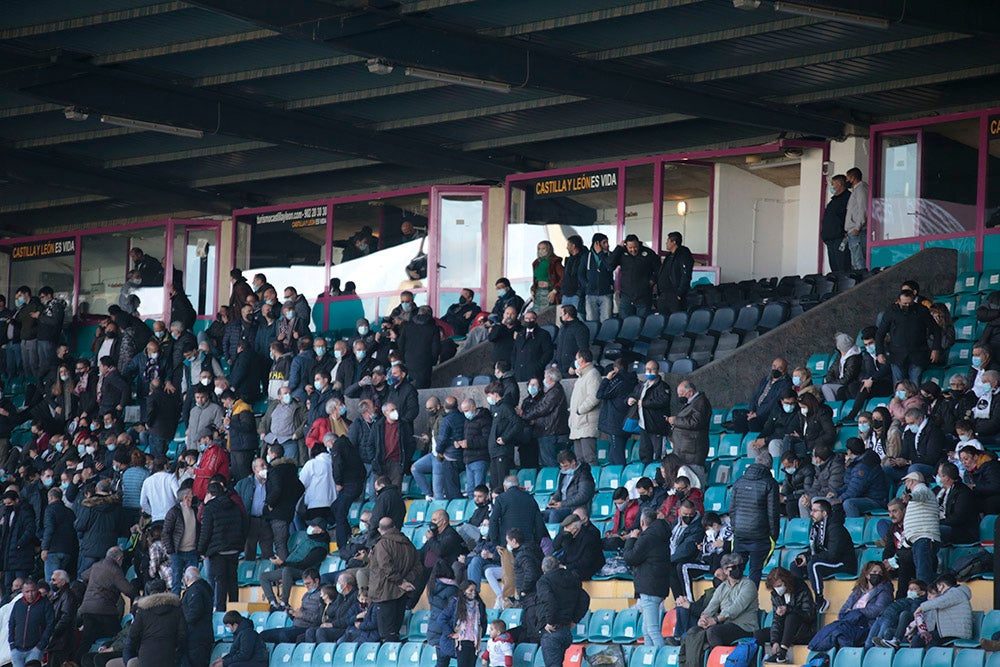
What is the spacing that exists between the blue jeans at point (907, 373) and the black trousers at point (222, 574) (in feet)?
20.4

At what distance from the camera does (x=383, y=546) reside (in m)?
15.1

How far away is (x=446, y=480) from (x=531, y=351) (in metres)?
1.78

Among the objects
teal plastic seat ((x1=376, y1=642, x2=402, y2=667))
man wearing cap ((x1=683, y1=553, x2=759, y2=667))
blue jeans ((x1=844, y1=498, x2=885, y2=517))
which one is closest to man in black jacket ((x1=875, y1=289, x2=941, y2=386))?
blue jeans ((x1=844, y1=498, x2=885, y2=517))

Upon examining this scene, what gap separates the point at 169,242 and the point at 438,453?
36.7 ft

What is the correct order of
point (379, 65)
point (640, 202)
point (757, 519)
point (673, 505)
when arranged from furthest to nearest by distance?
point (640, 202)
point (379, 65)
point (673, 505)
point (757, 519)

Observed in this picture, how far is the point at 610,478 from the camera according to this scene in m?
16.6

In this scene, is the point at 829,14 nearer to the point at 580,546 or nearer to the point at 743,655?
the point at 580,546

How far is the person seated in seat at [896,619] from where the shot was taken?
39.5 ft

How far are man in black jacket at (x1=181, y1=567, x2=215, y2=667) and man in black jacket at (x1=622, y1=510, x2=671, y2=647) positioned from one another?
3823 millimetres

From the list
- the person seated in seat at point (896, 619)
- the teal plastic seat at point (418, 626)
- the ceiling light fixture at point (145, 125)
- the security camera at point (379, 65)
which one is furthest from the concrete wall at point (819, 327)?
the ceiling light fixture at point (145, 125)

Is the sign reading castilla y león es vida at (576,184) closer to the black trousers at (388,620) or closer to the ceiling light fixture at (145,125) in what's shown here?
the ceiling light fixture at (145,125)

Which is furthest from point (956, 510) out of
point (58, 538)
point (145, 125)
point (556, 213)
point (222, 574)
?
point (556, 213)

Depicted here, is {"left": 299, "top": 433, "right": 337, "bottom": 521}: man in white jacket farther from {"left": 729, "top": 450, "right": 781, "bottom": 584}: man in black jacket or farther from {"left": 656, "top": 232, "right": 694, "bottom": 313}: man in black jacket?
{"left": 729, "top": 450, "right": 781, "bottom": 584}: man in black jacket

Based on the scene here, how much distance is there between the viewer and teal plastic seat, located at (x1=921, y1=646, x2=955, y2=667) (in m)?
11.6
